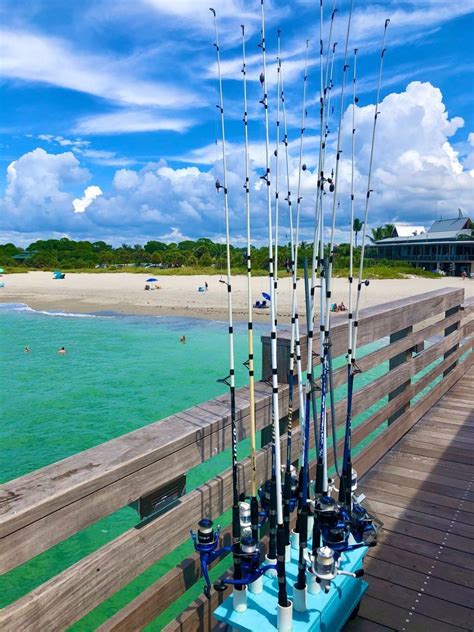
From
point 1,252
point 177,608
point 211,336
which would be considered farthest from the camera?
point 1,252

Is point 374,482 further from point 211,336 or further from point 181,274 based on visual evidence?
point 181,274

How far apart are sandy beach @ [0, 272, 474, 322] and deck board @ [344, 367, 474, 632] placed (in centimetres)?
1869

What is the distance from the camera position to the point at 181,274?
47906 mm

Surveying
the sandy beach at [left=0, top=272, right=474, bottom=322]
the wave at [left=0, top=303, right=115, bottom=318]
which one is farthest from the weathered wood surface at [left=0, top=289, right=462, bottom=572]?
the wave at [left=0, top=303, right=115, bottom=318]

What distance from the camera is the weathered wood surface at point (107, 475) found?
1273 millimetres

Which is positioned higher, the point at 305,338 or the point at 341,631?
the point at 305,338

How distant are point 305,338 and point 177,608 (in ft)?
10.9

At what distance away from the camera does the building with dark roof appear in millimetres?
52531

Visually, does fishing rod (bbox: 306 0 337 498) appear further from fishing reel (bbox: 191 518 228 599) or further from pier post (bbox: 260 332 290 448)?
fishing reel (bbox: 191 518 228 599)

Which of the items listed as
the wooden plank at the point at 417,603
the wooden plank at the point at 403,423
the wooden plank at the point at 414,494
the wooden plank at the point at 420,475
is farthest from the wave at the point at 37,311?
the wooden plank at the point at 417,603

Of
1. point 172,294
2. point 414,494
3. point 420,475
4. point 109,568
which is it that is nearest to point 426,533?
point 414,494

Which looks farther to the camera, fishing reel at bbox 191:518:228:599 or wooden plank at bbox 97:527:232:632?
fishing reel at bbox 191:518:228:599

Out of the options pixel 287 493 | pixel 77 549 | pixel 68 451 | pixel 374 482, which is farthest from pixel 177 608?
pixel 68 451

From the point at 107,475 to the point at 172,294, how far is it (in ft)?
111
